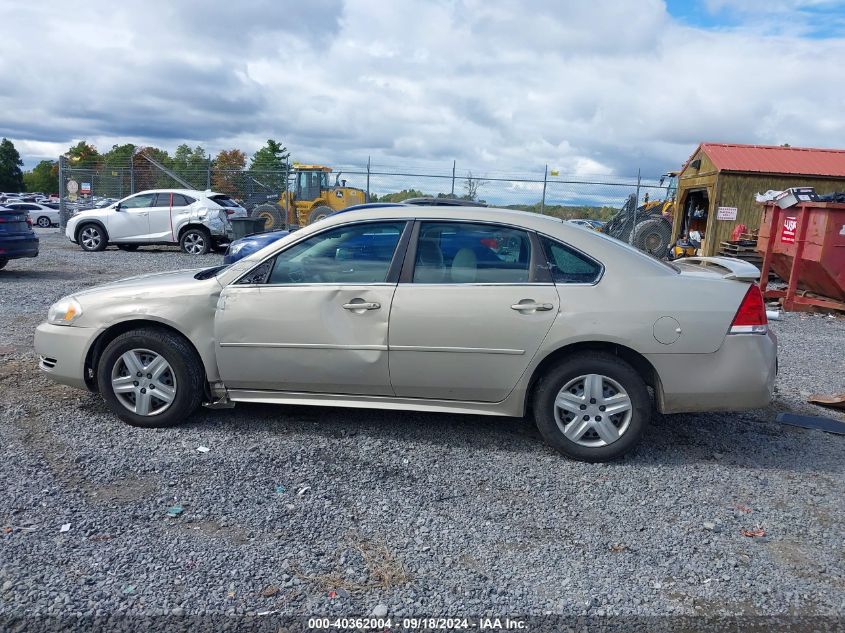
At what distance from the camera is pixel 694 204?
18781 mm

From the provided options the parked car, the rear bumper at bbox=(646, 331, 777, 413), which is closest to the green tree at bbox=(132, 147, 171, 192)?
the parked car

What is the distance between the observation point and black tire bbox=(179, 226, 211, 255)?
17.3 meters

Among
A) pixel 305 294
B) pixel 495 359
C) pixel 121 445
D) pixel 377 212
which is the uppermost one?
pixel 377 212

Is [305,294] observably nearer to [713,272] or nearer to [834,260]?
[713,272]

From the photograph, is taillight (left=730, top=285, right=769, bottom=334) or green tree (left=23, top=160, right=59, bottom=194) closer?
taillight (left=730, top=285, right=769, bottom=334)

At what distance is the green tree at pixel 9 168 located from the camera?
9188cm

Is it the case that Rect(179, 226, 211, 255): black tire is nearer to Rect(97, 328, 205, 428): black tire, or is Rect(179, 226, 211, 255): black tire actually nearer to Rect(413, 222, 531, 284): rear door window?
Rect(97, 328, 205, 428): black tire

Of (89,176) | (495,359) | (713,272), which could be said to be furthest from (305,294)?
(89,176)

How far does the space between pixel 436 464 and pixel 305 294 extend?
1.36 meters

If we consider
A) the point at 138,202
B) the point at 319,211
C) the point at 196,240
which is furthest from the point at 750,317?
the point at 319,211

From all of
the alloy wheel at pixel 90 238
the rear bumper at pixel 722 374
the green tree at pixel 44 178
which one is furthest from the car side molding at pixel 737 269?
the green tree at pixel 44 178

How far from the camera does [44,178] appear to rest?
362ft

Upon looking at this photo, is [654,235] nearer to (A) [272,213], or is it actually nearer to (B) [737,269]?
(A) [272,213]

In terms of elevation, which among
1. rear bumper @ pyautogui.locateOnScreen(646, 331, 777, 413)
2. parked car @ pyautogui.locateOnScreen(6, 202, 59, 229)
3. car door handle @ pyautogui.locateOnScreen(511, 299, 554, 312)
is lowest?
parked car @ pyautogui.locateOnScreen(6, 202, 59, 229)
